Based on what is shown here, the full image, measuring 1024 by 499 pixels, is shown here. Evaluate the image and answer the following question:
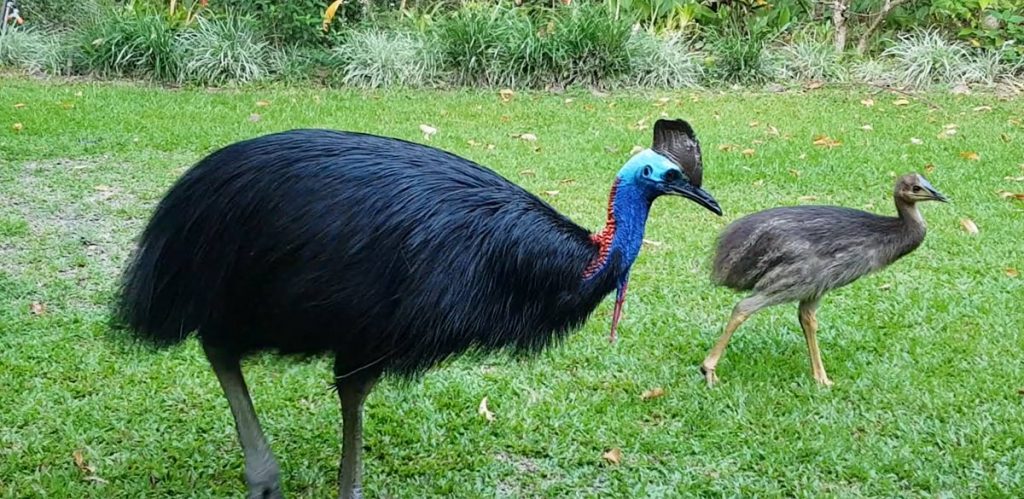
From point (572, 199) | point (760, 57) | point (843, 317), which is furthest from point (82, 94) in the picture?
point (843, 317)

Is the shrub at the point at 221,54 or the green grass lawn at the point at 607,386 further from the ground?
the green grass lawn at the point at 607,386

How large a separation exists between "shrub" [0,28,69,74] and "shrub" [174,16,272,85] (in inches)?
49.6

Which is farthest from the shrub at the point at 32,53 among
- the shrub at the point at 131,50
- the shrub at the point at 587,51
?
the shrub at the point at 587,51

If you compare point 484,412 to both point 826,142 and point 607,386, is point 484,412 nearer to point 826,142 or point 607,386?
point 607,386

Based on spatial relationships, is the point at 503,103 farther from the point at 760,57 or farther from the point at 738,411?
the point at 738,411

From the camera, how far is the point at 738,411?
13.5ft

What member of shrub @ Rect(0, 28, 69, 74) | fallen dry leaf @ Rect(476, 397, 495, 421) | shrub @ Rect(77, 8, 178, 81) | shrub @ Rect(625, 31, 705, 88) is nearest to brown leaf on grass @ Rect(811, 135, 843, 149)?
shrub @ Rect(625, 31, 705, 88)

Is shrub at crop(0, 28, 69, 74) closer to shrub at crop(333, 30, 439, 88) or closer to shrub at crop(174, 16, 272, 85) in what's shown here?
shrub at crop(174, 16, 272, 85)

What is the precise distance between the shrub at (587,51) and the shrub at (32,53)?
495cm

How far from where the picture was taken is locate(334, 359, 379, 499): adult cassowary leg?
120 inches

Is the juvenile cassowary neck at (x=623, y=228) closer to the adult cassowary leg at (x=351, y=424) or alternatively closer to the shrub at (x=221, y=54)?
the adult cassowary leg at (x=351, y=424)

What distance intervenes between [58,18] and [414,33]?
457 cm

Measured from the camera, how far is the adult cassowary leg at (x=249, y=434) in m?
3.18

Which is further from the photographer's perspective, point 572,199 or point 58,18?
point 58,18
